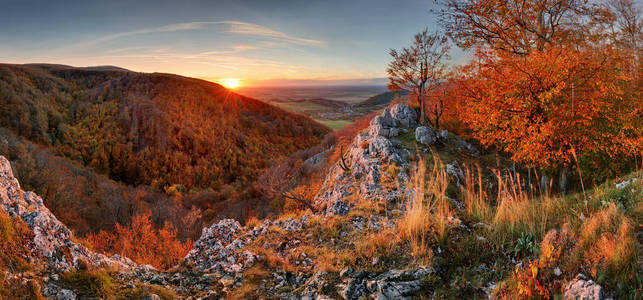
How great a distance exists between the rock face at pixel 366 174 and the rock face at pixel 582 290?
5.66 m

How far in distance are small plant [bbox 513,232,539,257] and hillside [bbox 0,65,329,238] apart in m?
30.2

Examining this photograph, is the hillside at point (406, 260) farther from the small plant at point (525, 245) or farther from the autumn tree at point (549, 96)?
the autumn tree at point (549, 96)

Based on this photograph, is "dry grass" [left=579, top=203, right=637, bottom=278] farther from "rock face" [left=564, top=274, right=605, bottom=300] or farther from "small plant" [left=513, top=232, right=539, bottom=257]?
"small plant" [left=513, top=232, right=539, bottom=257]

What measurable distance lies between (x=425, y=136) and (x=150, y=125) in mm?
75658

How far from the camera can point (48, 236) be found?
4.47 m

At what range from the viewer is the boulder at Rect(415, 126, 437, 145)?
55.8ft

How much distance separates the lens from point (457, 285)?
3.70 metres

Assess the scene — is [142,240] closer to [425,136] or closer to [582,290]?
[425,136]

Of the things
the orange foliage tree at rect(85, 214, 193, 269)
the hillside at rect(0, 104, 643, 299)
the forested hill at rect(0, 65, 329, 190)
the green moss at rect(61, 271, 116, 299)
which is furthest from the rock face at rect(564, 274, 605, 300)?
the forested hill at rect(0, 65, 329, 190)

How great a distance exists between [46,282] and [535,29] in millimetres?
22583

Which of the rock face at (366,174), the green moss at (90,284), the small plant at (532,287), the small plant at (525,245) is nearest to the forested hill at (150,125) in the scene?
the rock face at (366,174)

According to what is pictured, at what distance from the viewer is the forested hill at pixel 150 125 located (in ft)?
195

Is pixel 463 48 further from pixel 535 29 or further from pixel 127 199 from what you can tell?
pixel 127 199

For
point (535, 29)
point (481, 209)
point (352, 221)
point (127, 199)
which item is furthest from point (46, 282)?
point (127, 199)
